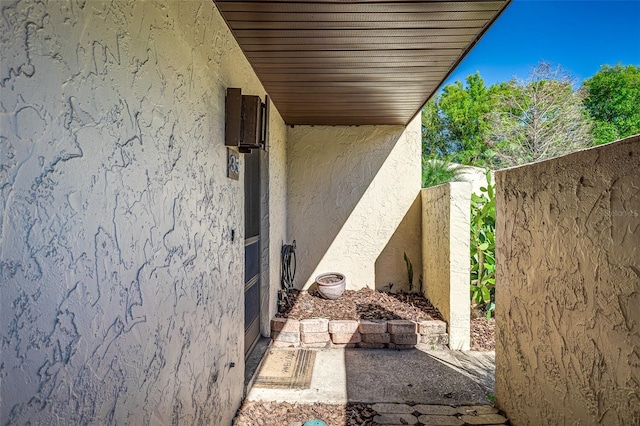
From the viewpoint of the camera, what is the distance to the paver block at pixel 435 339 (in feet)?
13.1

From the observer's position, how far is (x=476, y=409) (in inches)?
110

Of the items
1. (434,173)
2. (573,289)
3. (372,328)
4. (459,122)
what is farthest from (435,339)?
(459,122)

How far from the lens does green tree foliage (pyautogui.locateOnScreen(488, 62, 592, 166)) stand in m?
13.8

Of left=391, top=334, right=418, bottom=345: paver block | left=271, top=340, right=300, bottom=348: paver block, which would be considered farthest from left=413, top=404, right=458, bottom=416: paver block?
left=271, top=340, right=300, bottom=348: paver block

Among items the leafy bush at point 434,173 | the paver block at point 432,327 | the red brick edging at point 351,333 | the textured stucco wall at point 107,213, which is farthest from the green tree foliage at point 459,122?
the textured stucco wall at point 107,213

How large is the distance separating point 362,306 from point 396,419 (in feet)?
6.68

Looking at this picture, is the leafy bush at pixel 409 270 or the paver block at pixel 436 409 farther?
the leafy bush at pixel 409 270

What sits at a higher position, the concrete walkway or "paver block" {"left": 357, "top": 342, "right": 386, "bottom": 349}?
"paver block" {"left": 357, "top": 342, "right": 386, "bottom": 349}

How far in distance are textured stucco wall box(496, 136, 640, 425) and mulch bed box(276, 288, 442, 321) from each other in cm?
171

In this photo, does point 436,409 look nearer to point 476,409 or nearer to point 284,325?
point 476,409

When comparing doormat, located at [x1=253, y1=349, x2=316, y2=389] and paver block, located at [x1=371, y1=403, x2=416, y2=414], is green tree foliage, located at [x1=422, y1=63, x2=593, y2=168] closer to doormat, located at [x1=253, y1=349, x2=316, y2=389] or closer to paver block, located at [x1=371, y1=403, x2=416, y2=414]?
doormat, located at [x1=253, y1=349, x2=316, y2=389]

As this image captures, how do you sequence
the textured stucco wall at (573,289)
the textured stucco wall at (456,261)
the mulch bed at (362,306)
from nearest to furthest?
the textured stucco wall at (573,289), the textured stucco wall at (456,261), the mulch bed at (362,306)

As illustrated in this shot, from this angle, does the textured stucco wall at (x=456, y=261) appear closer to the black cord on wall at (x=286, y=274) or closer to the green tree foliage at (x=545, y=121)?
the black cord on wall at (x=286, y=274)

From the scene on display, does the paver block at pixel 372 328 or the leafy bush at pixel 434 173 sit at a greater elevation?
the leafy bush at pixel 434 173
